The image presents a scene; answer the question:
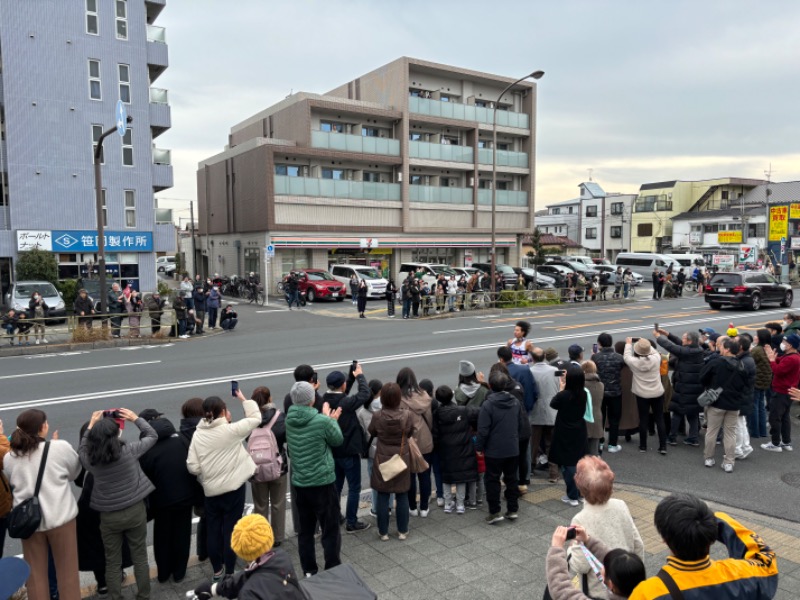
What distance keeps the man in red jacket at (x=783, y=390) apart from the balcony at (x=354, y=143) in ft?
102

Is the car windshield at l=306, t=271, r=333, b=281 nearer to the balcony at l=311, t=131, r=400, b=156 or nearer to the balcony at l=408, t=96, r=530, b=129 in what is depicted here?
the balcony at l=311, t=131, r=400, b=156

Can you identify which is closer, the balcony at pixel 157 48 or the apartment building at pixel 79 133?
the apartment building at pixel 79 133

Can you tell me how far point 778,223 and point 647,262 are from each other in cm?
1483

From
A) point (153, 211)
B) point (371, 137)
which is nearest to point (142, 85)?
point (153, 211)

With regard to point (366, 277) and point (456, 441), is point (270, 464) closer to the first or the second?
point (456, 441)

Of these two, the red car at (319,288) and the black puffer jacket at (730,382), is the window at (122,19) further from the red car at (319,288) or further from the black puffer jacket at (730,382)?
the black puffer jacket at (730,382)

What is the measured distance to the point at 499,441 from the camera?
18.8 ft

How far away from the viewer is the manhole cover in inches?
271

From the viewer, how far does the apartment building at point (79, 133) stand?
26078 millimetres

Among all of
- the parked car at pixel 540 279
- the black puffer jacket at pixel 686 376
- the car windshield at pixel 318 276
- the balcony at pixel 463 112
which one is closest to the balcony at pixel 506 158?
the balcony at pixel 463 112

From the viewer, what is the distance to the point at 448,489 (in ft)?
20.5

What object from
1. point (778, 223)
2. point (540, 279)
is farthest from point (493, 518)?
point (778, 223)

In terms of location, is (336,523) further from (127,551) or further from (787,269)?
(787,269)

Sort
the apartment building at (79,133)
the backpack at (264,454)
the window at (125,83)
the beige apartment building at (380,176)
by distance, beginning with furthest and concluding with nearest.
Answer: the beige apartment building at (380,176), the window at (125,83), the apartment building at (79,133), the backpack at (264,454)
